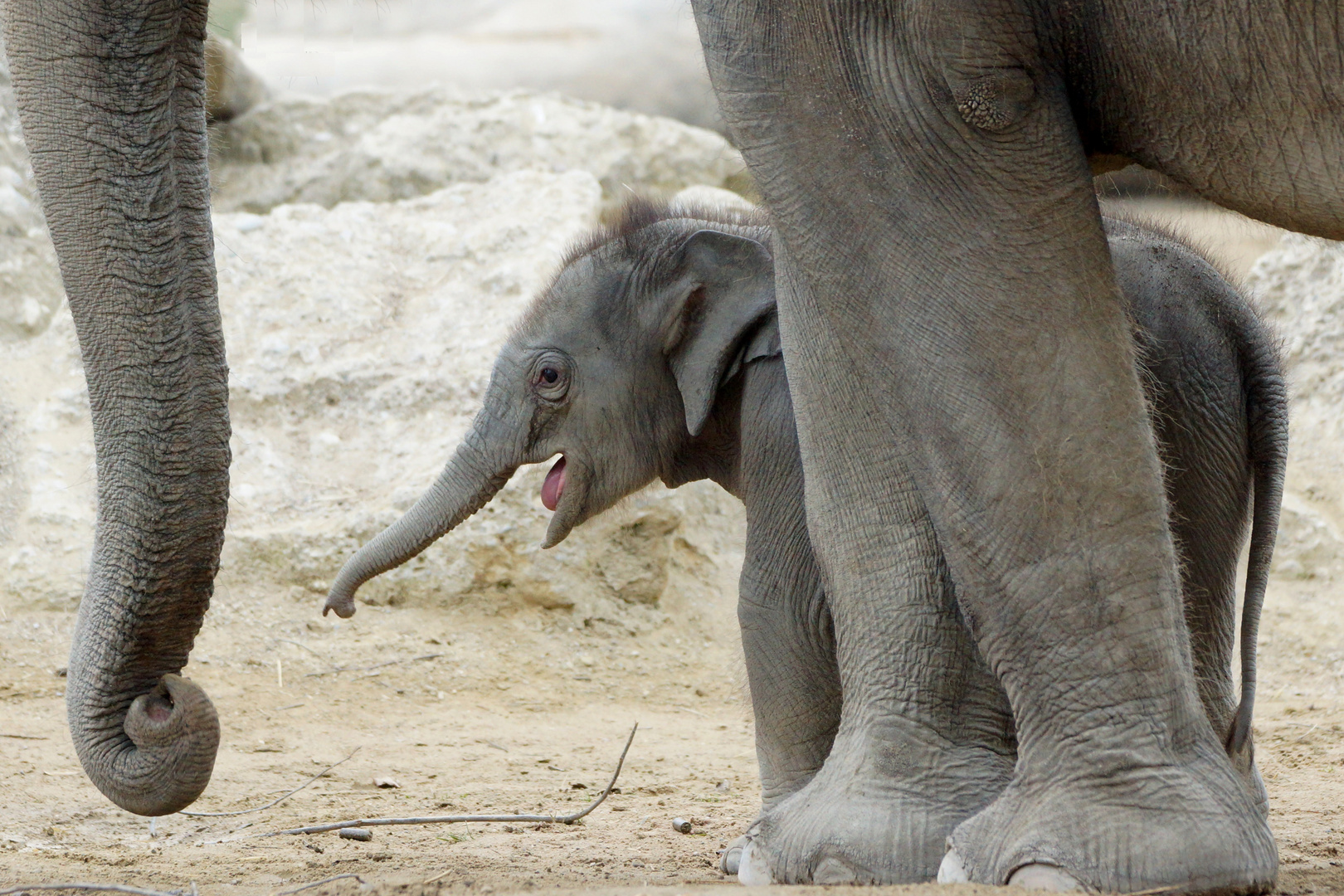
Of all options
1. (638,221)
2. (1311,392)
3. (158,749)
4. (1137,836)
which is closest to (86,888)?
(158,749)

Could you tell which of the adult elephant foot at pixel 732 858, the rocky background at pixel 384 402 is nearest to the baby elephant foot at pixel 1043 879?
the adult elephant foot at pixel 732 858

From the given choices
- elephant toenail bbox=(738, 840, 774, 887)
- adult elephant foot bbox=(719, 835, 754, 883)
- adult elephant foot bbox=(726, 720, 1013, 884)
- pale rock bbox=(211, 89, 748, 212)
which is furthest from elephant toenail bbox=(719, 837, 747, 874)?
pale rock bbox=(211, 89, 748, 212)

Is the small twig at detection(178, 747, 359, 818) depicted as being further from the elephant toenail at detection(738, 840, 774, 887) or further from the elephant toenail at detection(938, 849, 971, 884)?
the elephant toenail at detection(938, 849, 971, 884)

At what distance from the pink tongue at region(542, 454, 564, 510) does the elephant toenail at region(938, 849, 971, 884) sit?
1315 millimetres

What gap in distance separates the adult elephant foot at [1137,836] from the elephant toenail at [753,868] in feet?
1.16

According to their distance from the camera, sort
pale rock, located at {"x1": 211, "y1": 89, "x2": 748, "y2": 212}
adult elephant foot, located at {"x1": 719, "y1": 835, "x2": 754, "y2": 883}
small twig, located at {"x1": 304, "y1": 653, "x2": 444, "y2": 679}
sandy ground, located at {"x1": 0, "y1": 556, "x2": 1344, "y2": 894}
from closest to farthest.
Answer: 1. adult elephant foot, located at {"x1": 719, "y1": 835, "x2": 754, "y2": 883}
2. sandy ground, located at {"x1": 0, "y1": 556, "x2": 1344, "y2": 894}
3. small twig, located at {"x1": 304, "y1": 653, "x2": 444, "y2": 679}
4. pale rock, located at {"x1": 211, "y1": 89, "x2": 748, "y2": 212}

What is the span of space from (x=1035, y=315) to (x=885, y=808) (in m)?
0.68

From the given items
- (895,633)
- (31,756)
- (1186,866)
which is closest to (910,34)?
(895,633)

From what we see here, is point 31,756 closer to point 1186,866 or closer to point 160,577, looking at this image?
point 160,577

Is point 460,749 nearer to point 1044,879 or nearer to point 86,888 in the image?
point 86,888

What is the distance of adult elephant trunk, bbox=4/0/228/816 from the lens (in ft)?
7.23

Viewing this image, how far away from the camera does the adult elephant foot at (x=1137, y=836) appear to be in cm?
184

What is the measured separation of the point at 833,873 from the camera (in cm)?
212

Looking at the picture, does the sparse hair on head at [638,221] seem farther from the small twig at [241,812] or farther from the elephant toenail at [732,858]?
the small twig at [241,812]
